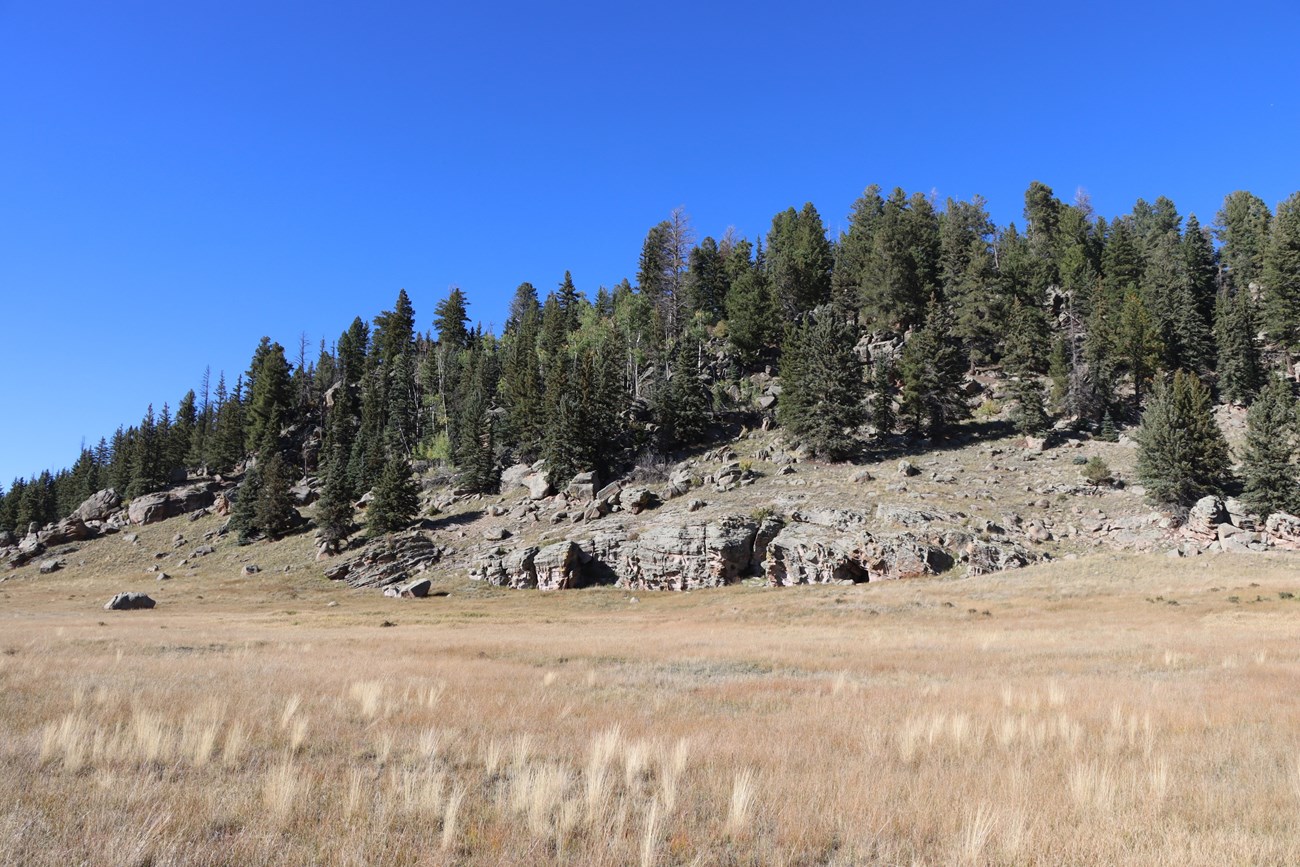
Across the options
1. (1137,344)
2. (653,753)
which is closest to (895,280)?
(1137,344)

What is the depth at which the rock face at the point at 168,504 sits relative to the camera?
88062 millimetres

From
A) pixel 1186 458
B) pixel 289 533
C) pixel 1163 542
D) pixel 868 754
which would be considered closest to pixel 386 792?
pixel 868 754

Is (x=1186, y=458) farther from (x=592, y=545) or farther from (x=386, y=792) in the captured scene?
(x=386, y=792)

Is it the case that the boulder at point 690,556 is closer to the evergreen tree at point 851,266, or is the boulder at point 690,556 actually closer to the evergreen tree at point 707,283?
the evergreen tree at point 851,266

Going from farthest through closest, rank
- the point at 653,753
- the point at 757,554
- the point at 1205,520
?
1. the point at 757,554
2. the point at 1205,520
3. the point at 653,753

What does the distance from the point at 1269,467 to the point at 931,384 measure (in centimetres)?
2549

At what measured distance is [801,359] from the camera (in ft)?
216

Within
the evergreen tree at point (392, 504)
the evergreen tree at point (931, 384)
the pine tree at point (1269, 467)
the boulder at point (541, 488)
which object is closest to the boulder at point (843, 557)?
the pine tree at point (1269, 467)

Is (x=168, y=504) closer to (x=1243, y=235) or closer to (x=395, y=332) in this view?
(x=395, y=332)

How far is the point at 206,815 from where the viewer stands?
5309 millimetres

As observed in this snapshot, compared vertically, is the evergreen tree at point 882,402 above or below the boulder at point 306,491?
above

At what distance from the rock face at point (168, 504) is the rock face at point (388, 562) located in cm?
4943

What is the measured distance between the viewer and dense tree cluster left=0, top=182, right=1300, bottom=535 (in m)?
62.3

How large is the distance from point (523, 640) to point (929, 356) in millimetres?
54512
